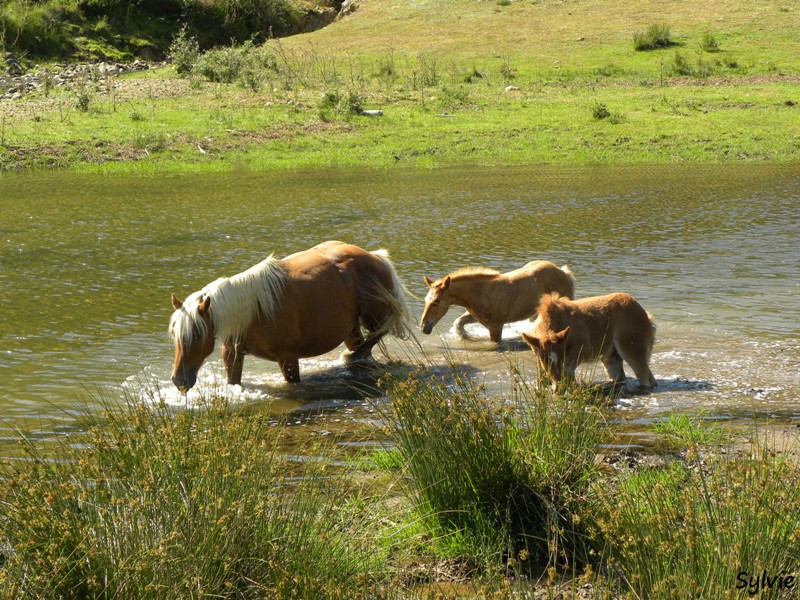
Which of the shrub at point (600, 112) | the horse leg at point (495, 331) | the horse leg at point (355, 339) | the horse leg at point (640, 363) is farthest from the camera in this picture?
the shrub at point (600, 112)

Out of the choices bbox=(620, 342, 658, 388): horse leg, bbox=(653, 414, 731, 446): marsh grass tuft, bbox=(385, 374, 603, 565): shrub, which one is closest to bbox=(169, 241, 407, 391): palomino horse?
bbox=(620, 342, 658, 388): horse leg

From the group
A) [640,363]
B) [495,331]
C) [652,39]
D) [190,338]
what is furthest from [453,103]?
[190,338]

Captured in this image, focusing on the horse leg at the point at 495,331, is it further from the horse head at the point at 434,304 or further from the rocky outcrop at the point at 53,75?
the rocky outcrop at the point at 53,75

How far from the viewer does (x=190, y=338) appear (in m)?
8.30

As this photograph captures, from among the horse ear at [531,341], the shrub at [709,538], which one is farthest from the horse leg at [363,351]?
the shrub at [709,538]

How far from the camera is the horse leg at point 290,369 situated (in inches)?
372

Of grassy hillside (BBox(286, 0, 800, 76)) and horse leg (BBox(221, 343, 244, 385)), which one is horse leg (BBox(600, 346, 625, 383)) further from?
grassy hillside (BBox(286, 0, 800, 76))

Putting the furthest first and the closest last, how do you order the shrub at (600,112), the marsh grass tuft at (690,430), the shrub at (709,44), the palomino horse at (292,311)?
the shrub at (709,44), the shrub at (600,112), the palomino horse at (292,311), the marsh grass tuft at (690,430)

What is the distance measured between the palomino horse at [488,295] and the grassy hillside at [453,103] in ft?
56.2

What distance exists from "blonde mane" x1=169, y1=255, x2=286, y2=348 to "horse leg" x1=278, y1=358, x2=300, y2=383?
58cm

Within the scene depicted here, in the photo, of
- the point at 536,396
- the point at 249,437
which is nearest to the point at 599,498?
the point at 536,396

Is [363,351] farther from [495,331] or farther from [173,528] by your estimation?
[173,528]

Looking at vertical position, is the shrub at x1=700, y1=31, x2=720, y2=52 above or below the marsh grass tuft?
above

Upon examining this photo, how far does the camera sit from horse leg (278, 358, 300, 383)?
944 centimetres
